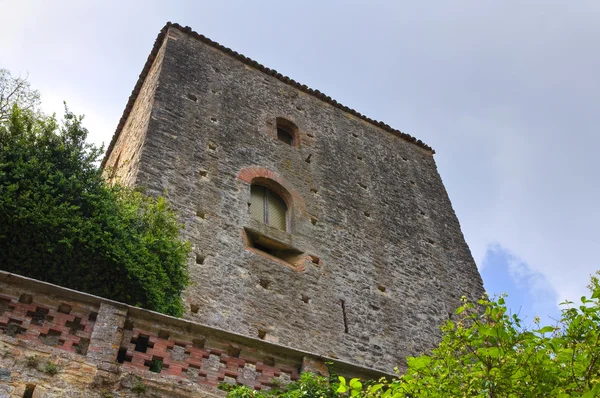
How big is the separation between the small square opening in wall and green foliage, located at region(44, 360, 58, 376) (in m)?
5.80

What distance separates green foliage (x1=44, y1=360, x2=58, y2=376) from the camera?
4.87m

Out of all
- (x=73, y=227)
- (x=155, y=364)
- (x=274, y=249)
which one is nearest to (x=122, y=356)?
(x=155, y=364)

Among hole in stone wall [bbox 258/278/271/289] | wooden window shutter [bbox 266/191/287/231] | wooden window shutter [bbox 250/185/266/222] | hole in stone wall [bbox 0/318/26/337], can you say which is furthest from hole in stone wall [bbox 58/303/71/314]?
wooden window shutter [bbox 266/191/287/231]

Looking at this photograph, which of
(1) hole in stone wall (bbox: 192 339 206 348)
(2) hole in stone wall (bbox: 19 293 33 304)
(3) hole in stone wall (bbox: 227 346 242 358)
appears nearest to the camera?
(2) hole in stone wall (bbox: 19 293 33 304)

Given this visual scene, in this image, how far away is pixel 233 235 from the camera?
10438mm

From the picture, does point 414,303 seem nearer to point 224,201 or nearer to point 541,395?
point 224,201

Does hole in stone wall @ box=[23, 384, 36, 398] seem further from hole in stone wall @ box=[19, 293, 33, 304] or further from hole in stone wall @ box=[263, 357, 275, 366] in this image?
hole in stone wall @ box=[263, 357, 275, 366]

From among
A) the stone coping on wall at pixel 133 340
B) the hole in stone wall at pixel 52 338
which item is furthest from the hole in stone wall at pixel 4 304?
the hole in stone wall at pixel 52 338

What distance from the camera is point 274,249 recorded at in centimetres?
1117

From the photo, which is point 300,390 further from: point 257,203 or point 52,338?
point 257,203

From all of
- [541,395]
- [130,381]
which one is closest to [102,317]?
[130,381]

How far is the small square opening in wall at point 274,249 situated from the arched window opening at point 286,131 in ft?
11.8

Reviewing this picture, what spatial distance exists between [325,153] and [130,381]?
958 cm

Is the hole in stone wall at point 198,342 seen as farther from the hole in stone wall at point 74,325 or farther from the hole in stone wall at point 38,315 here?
the hole in stone wall at point 38,315
